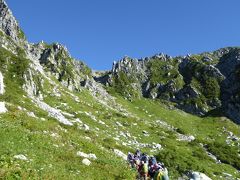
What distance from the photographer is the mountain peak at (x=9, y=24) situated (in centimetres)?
11165

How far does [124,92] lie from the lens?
142625 mm

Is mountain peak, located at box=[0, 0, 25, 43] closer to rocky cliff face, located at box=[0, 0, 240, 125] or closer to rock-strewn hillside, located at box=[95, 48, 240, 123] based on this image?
rocky cliff face, located at box=[0, 0, 240, 125]

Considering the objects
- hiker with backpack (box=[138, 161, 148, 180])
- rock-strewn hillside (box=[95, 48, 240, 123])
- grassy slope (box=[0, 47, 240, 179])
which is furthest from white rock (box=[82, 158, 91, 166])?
rock-strewn hillside (box=[95, 48, 240, 123])

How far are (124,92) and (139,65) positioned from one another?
36.3m

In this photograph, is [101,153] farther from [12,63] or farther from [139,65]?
[139,65]

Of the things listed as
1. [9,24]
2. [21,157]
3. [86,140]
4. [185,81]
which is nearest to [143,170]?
[21,157]

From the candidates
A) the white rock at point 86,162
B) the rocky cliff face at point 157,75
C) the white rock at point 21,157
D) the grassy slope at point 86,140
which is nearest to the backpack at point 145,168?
the grassy slope at point 86,140

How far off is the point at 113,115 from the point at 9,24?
4882 cm

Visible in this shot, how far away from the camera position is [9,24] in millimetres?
114312

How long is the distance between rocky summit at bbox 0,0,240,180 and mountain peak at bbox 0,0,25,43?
391mm

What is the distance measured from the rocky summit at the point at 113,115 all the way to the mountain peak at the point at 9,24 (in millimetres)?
391

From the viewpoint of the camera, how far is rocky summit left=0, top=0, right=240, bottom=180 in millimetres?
25156

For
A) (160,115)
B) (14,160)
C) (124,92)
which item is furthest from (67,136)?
(124,92)

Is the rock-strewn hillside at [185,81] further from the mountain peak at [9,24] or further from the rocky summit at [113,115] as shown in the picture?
the mountain peak at [9,24]
